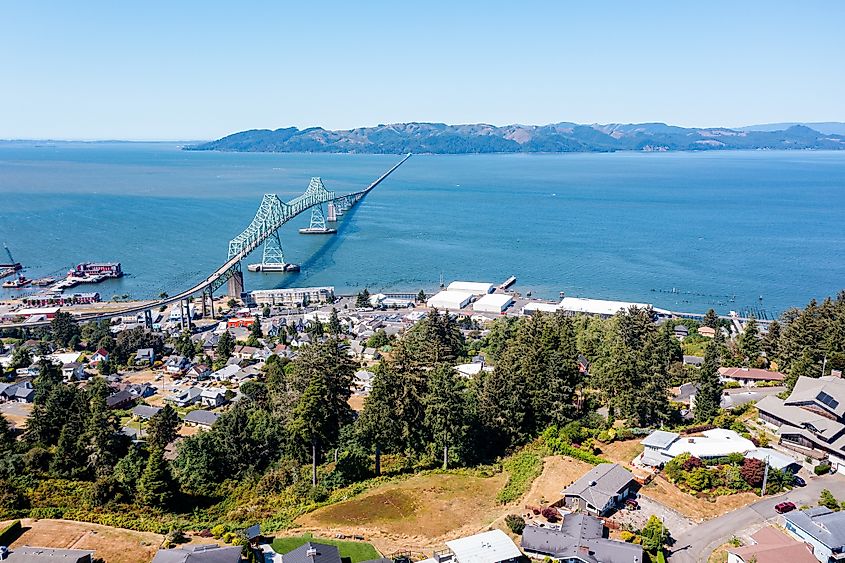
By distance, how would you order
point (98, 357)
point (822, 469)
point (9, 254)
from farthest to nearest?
point (9, 254)
point (98, 357)
point (822, 469)

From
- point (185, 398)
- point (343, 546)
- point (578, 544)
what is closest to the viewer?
point (578, 544)

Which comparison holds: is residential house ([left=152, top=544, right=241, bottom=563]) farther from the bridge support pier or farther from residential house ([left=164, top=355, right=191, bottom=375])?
the bridge support pier

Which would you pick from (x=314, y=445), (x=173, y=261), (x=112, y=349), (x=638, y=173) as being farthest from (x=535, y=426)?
(x=638, y=173)

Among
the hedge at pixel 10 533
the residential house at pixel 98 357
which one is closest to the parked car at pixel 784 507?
the hedge at pixel 10 533

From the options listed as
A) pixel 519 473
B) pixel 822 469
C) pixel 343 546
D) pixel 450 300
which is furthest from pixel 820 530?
pixel 450 300

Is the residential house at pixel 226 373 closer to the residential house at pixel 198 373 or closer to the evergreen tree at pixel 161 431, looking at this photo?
the residential house at pixel 198 373

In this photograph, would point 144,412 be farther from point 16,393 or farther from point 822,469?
point 822,469
